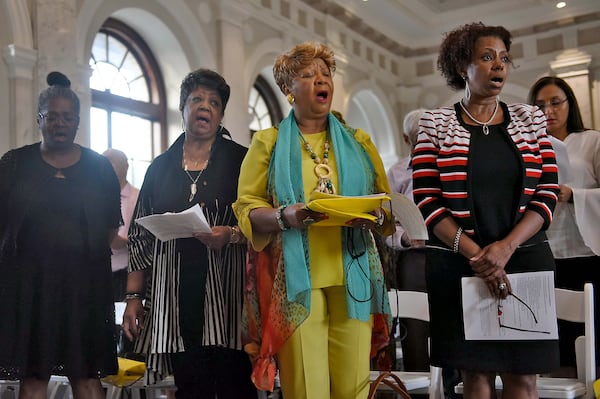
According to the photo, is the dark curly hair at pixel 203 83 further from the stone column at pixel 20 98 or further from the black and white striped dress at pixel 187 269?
the stone column at pixel 20 98

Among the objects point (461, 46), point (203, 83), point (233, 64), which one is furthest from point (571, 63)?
point (203, 83)

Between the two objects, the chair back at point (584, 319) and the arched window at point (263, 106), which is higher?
the arched window at point (263, 106)

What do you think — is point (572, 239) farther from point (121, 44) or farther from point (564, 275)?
point (121, 44)

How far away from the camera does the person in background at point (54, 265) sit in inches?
92.7

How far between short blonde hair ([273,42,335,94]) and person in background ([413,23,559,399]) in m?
0.37

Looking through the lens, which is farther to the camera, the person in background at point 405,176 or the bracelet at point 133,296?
the person in background at point 405,176

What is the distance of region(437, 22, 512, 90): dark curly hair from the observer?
6.97 feet

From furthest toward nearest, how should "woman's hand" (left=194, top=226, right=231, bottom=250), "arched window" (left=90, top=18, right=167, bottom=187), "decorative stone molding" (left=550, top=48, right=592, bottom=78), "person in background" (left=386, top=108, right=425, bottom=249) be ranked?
"decorative stone molding" (left=550, top=48, right=592, bottom=78) → "arched window" (left=90, top=18, right=167, bottom=187) → "person in background" (left=386, top=108, right=425, bottom=249) → "woman's hand" (left=194, top=226, right=231, bottom=250)

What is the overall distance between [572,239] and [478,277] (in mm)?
1141

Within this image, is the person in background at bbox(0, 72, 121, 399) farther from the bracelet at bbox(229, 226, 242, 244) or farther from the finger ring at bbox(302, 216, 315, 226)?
the finger ring at bbox(302, 216, 315, 226)

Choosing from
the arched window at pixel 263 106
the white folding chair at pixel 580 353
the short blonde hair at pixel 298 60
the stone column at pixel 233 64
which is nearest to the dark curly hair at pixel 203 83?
the short blonde hair at pixel 298 60

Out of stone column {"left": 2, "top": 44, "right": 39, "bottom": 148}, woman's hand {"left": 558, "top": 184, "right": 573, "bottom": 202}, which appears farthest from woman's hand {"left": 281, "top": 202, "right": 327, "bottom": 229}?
stone column {"left": 2, "top": 44, "right": 39, "bottom": 148}

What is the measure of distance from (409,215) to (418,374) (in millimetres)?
1157

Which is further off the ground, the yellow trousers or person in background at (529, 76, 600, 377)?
person in background at (529, 76, 600, 377)
